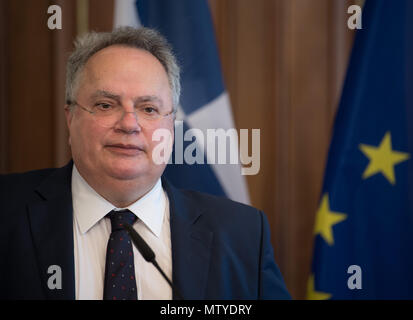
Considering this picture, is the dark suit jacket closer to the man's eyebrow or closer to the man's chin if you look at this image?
the man's chin

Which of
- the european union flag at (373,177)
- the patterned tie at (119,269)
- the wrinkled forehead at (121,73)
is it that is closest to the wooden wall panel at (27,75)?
the wrinkled forehead at (121,73)

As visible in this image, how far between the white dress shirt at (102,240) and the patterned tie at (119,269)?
0.02 m

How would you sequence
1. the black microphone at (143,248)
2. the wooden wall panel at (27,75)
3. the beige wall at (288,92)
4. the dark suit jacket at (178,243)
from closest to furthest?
the black microphone at (143,248) → the dark suit jacket at (178,243) → the wooden wall panel at (27,75) → the beige wall at (288,92)

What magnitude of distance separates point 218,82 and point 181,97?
0.49 feet

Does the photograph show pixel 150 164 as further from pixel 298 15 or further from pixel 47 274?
pixel 298 15

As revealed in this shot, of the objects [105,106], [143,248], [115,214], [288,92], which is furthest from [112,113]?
[288,92]

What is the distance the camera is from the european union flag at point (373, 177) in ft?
4.75

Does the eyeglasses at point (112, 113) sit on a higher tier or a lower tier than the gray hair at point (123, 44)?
lower

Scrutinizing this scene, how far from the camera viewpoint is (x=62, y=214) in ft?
3.65

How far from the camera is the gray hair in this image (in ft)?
3.83

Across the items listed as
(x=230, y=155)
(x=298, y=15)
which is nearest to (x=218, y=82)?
(x=230, y=155)

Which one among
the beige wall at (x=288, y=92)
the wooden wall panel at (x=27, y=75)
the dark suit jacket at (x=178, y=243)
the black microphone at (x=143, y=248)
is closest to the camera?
the black microphone at (x=143, y=248)

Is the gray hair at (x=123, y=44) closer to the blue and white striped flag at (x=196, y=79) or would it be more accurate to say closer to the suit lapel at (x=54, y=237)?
the blue and white striped flag at (x=196, y=79)

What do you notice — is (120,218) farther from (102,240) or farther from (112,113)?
(112,113)
